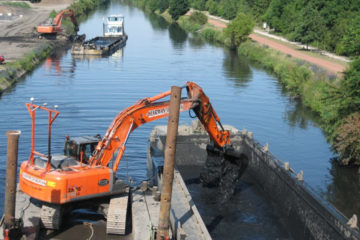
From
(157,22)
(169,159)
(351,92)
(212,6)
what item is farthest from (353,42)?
(212,6)

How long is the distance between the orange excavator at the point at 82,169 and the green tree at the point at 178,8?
96663mm

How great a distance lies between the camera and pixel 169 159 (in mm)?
13367

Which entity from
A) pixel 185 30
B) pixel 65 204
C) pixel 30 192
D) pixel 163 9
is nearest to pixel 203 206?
pixel 65 204

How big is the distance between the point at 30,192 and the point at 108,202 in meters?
2.67

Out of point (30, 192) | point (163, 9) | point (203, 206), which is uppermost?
point (163, 9)

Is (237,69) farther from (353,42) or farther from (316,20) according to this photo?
(353,42)

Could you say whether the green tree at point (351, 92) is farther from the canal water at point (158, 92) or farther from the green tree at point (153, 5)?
the green tree at point (153, 5)

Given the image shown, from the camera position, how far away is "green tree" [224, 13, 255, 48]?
68562mm

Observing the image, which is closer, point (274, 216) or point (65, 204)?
point (65, 204)

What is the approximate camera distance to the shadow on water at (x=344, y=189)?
866 inches

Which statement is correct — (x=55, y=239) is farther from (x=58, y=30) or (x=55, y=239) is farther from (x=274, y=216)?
(x=58, y=30)

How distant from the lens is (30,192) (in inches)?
591

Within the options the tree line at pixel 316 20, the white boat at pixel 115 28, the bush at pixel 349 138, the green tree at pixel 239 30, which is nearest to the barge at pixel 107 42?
the white boat at pixel 115 28

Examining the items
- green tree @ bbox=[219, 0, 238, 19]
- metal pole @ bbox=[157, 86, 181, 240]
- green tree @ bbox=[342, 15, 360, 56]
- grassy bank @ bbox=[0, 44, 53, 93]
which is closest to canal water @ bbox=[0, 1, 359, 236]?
grassy bank @ bbox=[0, 44, 53, 93]
